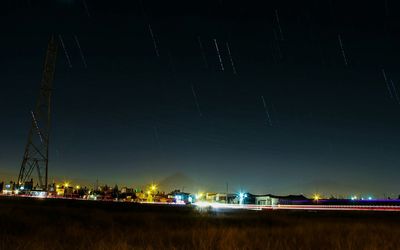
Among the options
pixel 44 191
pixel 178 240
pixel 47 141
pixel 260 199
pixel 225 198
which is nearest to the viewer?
pixel 178 240

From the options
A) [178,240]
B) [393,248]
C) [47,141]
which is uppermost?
[47,141]

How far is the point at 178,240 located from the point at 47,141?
81.5m

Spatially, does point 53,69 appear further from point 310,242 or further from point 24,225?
point 310,242

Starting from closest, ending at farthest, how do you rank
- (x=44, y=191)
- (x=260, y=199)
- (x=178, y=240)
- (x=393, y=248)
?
(x=393, y=248) < (x=178, y=240) < (x=44, y=191) < (x=260, y=199)

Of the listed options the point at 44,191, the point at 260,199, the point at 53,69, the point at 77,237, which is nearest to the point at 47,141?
the point at 53,69

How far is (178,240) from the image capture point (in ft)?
50.0

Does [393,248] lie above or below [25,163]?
below

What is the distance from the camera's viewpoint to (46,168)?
301ft

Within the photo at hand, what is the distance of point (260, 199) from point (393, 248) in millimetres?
122154

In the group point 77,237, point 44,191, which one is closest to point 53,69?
point 44,191

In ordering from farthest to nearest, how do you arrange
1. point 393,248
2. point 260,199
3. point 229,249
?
1. point 260,199
2. point 393,248
3. point 229,249

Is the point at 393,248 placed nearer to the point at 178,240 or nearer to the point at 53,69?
the point at 178,240

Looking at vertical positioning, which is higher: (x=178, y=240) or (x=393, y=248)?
(x=178, y=240)

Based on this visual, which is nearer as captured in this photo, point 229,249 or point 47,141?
point 229,249
